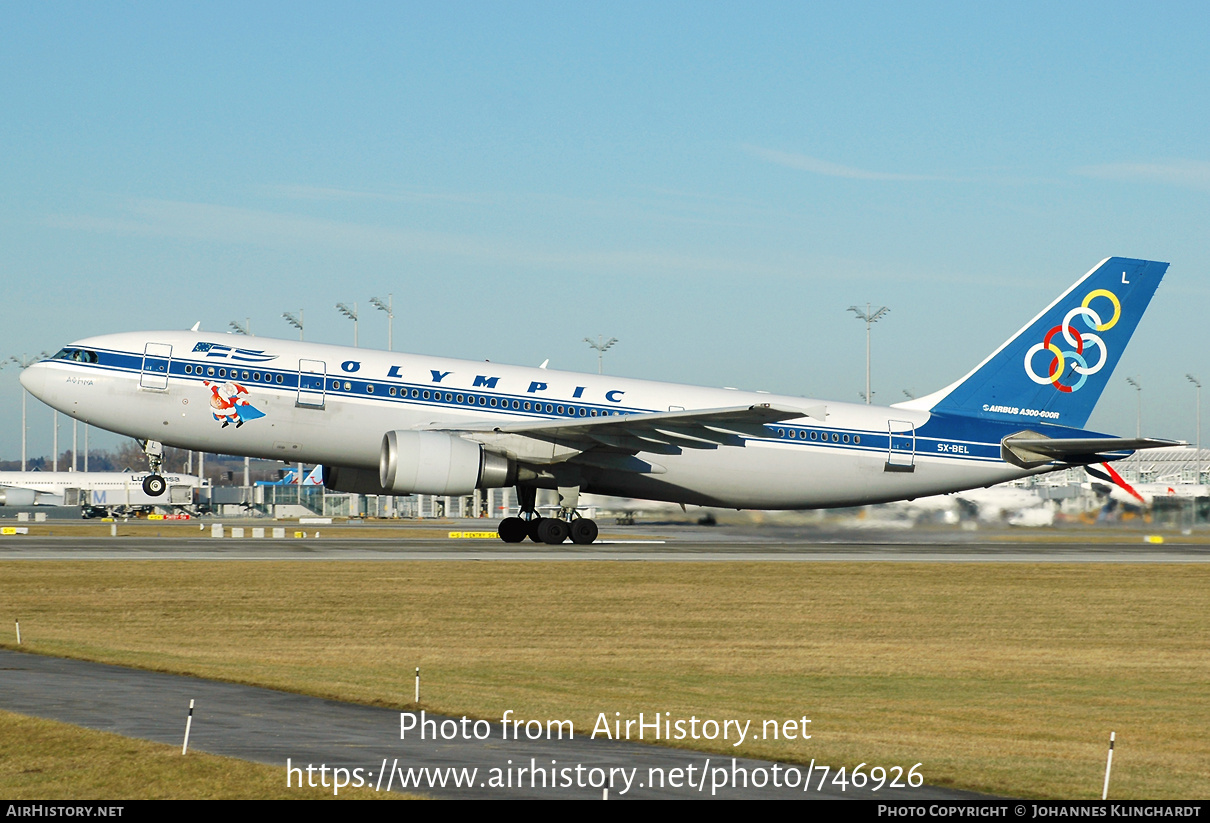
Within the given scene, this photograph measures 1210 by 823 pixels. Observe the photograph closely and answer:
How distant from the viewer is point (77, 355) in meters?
37.2

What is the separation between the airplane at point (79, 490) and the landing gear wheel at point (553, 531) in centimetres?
7383

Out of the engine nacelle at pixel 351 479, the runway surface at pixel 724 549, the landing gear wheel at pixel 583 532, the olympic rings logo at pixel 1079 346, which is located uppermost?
the olympic rings logo at pixel 1079 346

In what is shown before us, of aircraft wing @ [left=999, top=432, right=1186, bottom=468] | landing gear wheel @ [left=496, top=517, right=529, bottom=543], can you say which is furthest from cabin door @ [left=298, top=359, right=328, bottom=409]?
aircraft wing @ [left=999, top=432, right=1186, bottom=468]

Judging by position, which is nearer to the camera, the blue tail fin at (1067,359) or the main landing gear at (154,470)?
the main landing gear at (154,470)

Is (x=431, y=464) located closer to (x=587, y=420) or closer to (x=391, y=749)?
(x=587, y=420)

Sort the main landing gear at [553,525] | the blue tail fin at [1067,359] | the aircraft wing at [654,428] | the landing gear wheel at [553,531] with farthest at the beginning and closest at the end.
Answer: the blue tail fin at [1067,359]
the landing gear wheel at [553,531]
the main landing gear at [553,525]
the aircraft wing at [654,428]

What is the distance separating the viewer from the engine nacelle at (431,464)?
35500mm

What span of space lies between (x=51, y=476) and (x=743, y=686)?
113 meters

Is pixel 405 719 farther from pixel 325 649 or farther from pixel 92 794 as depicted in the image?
pixel 325 649

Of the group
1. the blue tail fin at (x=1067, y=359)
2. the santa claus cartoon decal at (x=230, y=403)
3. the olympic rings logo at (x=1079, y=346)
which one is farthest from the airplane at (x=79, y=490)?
the olympic rings logo at (x=1079, y=346)

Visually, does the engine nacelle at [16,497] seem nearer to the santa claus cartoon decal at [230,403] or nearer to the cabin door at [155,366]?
the cabin door at [155,366]

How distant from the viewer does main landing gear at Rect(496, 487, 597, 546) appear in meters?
39.9

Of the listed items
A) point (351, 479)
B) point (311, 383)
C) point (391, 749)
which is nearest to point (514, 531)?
point (351, 479)

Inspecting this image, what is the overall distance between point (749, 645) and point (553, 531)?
19.3m
